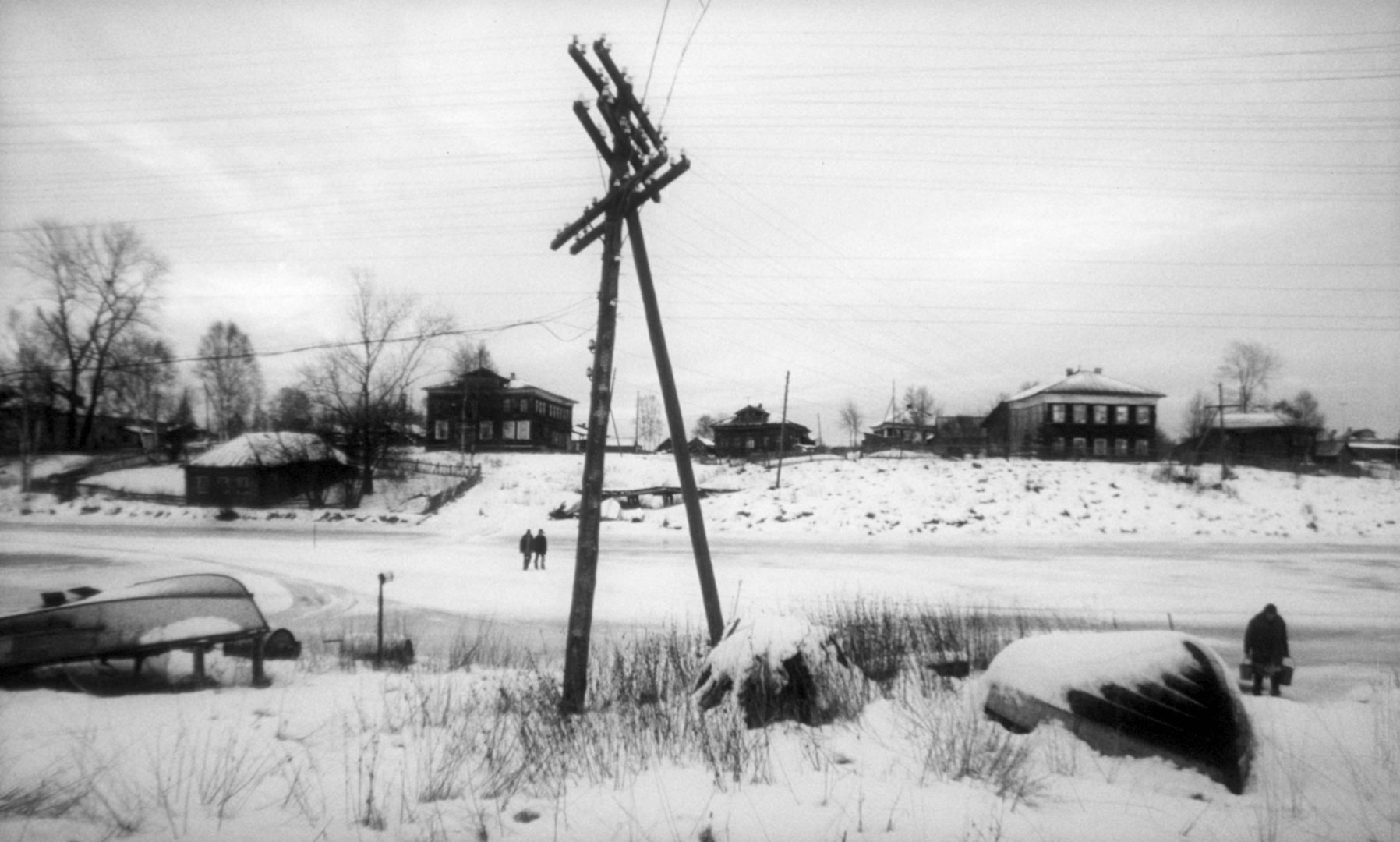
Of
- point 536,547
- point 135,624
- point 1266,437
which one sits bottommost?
point 536,547

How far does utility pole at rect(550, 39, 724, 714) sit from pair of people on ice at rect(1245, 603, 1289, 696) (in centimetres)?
745

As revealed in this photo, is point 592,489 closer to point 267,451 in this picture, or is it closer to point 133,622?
point 133,622

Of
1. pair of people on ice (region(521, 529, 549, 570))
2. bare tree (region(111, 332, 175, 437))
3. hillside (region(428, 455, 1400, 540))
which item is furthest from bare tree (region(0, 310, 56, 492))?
hillside (region(428, 455, 1400, 540))

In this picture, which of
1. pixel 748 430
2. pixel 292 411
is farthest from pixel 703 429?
pixel 292 411

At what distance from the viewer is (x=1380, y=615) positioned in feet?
51.3

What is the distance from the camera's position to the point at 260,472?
3906 centimetres

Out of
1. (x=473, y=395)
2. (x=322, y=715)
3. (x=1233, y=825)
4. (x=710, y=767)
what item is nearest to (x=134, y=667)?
(x=322, y=715)

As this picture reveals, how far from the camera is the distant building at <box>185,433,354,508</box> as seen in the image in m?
39.1

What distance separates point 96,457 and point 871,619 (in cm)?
4319

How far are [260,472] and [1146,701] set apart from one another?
147ft

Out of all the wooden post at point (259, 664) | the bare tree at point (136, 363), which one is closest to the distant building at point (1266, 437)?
the wooden post at point (259, 664)

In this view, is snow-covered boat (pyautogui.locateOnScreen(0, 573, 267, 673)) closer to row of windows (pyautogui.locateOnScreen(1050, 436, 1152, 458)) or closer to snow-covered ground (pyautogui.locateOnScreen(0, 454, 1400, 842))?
snow-covered ground (pyautogui.locateOnScreen(0, 454, 1400, 842))

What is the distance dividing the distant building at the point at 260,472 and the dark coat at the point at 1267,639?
42567mm

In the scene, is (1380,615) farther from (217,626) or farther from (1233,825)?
(217,626)
